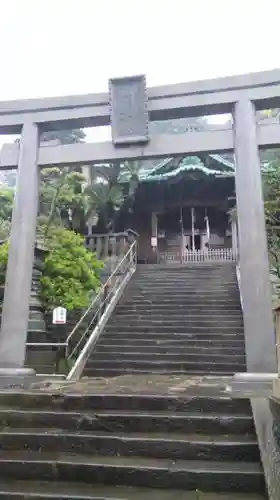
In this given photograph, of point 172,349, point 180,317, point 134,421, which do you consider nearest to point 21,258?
Result: point 134,421

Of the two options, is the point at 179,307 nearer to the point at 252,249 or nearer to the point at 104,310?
the point at 104,310

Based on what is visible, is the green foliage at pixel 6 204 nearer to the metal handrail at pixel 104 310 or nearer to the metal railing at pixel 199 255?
the metal handrail at pixel 104 310

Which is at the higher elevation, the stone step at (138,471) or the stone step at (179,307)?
the stone step at (179,307)

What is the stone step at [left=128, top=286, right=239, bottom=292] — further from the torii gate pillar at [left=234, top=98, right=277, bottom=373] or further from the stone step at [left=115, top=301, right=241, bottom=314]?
the torii gate pillar at [left=234, top=98, right=277, bottom=373]

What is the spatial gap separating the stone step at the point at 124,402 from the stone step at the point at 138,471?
0.76 m

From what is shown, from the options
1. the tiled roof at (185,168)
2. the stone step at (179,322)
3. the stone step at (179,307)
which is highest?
the tiled roof at (185,168)

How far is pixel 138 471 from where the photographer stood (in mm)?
3850

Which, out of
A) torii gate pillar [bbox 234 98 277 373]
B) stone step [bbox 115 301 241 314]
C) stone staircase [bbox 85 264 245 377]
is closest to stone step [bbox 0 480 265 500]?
torii gate pillar [bbox 234 98 277 373]

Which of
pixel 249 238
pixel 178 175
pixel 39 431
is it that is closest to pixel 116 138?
pixel 249 238

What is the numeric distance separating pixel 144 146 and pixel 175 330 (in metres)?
4.68

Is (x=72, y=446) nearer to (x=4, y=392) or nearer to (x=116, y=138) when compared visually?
(x=4, y=392)

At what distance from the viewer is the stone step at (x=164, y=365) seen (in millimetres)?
8586

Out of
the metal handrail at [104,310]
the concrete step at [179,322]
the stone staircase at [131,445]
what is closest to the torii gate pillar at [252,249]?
the stone staircase at [131,445]

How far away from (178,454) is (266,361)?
253 cm
